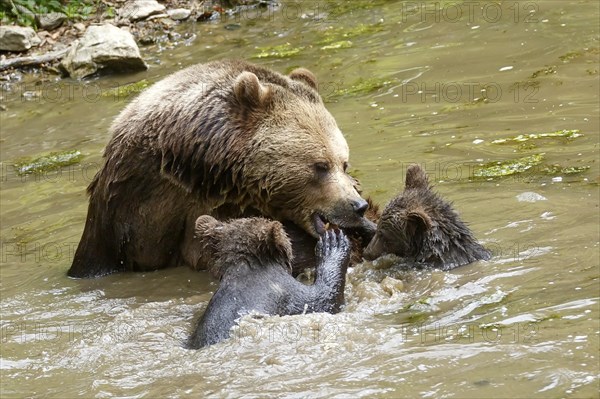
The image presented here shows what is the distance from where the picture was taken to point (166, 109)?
27.1 ft

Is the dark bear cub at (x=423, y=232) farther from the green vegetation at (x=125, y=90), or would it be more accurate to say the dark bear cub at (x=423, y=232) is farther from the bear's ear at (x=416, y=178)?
the green vegetation at (x=125, y=90)


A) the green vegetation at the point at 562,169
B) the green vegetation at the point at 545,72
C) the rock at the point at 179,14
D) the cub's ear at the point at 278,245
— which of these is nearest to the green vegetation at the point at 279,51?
the rock at the point at 179,14

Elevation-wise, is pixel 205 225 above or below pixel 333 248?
above

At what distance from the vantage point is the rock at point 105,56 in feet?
53.0

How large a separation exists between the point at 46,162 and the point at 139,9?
7160 mm

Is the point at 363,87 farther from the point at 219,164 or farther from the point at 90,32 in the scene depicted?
the point at 219,164

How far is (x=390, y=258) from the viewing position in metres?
7.91

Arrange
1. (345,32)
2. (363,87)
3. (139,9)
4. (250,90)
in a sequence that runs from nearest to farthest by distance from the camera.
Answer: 1. (250,90)
2. (363,87)
3. (345,32)
4. (139,9)

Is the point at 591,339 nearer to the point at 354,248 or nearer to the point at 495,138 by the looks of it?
the point at 354,248

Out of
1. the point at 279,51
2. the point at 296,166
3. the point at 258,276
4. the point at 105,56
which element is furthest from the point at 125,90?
the point at 258,276

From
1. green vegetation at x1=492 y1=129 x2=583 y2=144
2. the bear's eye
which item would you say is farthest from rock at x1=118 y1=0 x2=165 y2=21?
the bear's eye

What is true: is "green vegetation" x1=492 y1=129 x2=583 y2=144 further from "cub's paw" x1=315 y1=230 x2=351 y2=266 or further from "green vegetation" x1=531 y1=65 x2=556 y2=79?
"cub's paw" x1=315 y1=230 x2=351 y2=266

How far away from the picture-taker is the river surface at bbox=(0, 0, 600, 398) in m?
5.55

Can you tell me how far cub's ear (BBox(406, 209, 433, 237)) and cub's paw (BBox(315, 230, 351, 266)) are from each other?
53cm
